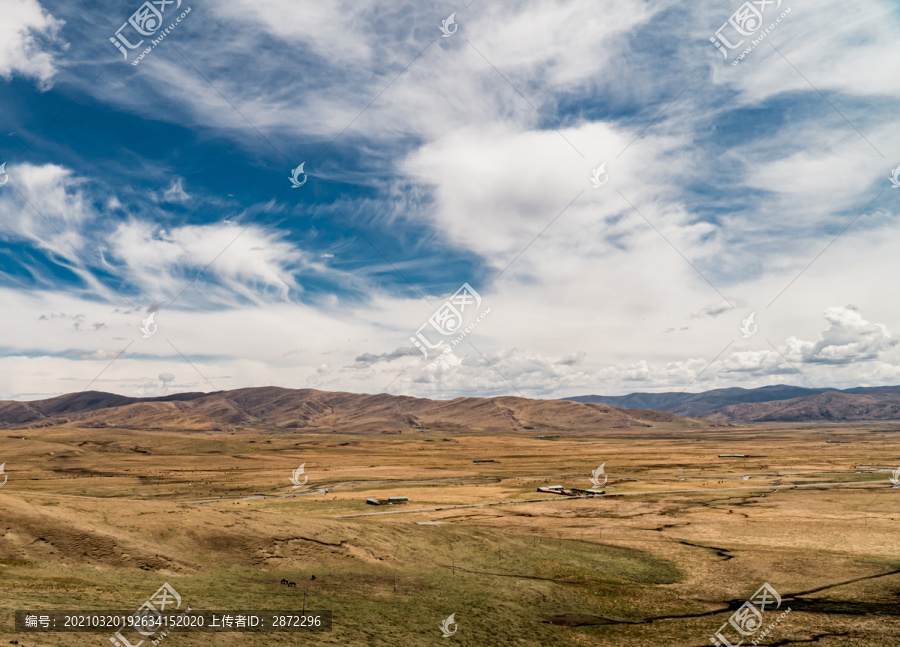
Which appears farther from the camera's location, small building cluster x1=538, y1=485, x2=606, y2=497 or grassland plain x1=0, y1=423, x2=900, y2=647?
small building cluster x1=538, y1=485, x2=606, y2=497

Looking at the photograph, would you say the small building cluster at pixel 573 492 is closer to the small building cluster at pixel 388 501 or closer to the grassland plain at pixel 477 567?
the grassland plain at pixel 477 567

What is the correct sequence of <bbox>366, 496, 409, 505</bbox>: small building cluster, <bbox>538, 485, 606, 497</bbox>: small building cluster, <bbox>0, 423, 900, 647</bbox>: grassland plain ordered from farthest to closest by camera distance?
<bbox>538, 485, 606, 497</bbox>: small building cluster < <bbox>366, 496, 409, 505</bbox>: small building cluster < <bbox>0, 423, 900, 647</bbox>: grassland plain

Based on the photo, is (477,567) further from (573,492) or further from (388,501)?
(573,492)

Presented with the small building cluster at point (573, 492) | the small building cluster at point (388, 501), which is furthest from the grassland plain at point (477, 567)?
the small building cluster at point (573, 492)

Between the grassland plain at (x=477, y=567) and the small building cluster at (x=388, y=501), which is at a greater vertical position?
the small building cluster at (x=388, y=501)

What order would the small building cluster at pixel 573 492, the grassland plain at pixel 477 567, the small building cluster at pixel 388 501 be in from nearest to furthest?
the grassland plain at pixel 477 567 → the small building cluster at pixel 388 501 → the small building cluster at pixel 573 492

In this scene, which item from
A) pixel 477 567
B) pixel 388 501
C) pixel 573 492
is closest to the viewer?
pixel 477 567

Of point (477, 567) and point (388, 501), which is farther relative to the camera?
point (388, 501)

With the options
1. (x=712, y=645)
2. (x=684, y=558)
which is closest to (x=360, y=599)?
(x=712, y=645)

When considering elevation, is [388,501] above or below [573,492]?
below

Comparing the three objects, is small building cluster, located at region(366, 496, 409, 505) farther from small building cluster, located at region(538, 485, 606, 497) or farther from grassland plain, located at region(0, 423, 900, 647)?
small building cluster, located at region(538, 485, 606, 497)

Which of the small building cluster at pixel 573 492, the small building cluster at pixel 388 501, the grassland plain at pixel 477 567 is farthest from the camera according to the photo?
the small building cluster at pixel 573 492

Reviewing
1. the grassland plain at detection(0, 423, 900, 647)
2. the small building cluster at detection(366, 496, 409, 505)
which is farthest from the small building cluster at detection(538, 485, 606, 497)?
the small building cluster at detection(366, 496, 409, 505)

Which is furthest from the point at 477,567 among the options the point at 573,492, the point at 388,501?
the point at 573,492
